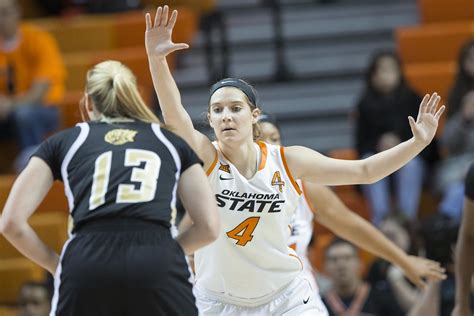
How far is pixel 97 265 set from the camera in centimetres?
448

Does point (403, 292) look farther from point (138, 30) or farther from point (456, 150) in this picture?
point (138, 30)

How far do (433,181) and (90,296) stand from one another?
5.79 meters

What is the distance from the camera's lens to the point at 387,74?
9.93 metres

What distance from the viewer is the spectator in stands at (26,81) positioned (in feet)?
34.2

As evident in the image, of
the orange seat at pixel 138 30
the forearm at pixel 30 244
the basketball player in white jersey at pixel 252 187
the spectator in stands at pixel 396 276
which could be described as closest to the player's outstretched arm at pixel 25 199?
the forearm at pixel 30 244

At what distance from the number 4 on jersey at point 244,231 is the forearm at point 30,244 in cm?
118

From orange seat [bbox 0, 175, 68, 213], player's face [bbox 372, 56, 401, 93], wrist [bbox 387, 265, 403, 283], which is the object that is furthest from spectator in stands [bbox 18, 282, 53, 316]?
player's face [bbox 372, 56, 401, 93]

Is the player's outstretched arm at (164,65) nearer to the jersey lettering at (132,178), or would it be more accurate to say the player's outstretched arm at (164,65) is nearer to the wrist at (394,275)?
the jersey lettering at (132,178)

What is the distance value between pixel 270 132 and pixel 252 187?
1165mm

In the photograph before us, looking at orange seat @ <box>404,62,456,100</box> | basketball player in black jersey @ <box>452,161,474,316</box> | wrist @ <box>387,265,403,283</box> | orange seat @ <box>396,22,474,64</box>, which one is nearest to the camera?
basketball player in black jersey @ <box>452,161,474,316</box>

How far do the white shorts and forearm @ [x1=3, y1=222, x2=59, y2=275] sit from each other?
130 cm

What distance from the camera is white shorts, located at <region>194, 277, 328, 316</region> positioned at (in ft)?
19.1

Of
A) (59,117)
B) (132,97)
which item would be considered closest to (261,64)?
(59,117)

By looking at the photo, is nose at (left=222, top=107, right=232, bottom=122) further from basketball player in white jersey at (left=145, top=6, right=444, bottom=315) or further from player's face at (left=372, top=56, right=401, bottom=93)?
player's face at (left=372, top=56, right=401, bottom=93)
